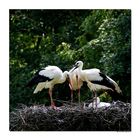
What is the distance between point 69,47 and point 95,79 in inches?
13.7

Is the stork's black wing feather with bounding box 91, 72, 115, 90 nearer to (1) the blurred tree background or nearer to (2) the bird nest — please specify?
(1) the blurred tree background

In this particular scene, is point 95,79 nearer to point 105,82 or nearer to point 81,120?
point 105,82

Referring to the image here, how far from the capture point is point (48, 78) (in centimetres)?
1642

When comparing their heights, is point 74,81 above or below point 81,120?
above

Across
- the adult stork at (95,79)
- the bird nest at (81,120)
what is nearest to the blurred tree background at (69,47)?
the adult stork at (95,79)

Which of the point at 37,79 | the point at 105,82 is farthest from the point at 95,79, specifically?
the point at 37,79

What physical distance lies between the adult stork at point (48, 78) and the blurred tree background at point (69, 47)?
6 centimetres

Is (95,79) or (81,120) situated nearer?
(81,120)

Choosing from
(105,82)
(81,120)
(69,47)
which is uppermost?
(69,47)

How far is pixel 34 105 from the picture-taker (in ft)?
54.0

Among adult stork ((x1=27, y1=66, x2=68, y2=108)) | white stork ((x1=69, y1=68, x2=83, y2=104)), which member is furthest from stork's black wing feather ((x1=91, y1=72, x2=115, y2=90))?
→ adult stork ((x1=27, y1=66, x2=68, y2=108))
